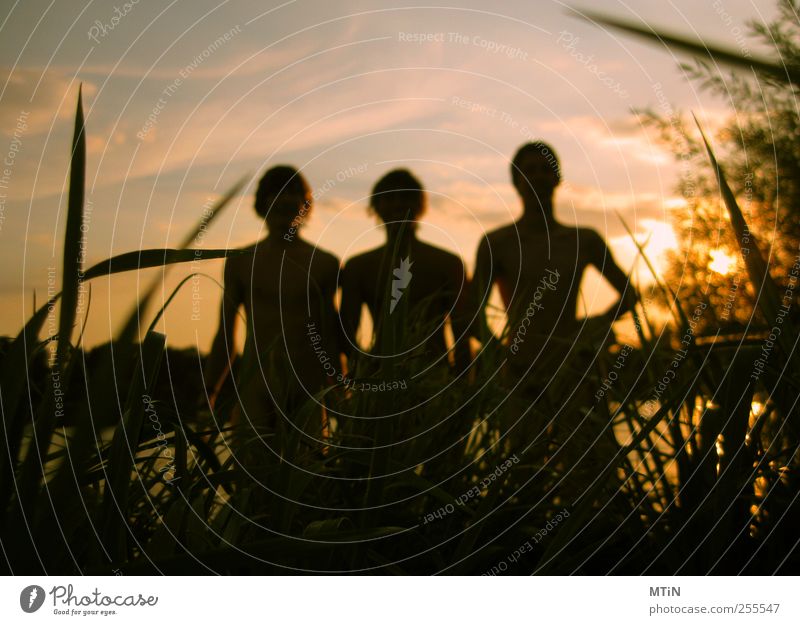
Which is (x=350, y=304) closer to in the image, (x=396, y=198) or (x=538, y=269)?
(x=538, y=269)

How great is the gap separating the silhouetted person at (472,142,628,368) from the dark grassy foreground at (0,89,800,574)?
75 mm

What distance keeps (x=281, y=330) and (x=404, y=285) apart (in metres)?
0.20

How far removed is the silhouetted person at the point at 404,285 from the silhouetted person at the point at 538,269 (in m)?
0.08

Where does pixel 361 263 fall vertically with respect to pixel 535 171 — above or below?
below

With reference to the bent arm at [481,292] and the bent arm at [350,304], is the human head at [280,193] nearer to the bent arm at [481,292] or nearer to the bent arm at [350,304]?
the bent arm at [350,304]

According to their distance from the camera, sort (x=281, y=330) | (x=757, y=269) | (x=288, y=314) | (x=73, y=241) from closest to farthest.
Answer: (x=73, y=241) < (x=757, y=269) < (x=281, y=330) < (x=288, y=314)

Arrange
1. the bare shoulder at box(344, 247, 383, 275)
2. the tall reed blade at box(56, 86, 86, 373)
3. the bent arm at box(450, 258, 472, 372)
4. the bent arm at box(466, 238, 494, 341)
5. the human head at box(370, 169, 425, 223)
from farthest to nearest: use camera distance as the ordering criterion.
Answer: the human head at box(370, 169, 425, 223) → the bare shoulder at box(344, 247, 383, 275) → the bent arm at box(450, 258, 472, 372) → the bent arm at box(466, 238, 494, 341) → the tall reed blade at box(56, 86, 86, 373)

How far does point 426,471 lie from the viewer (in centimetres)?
82

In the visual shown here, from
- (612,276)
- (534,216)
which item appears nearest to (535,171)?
(534,216)

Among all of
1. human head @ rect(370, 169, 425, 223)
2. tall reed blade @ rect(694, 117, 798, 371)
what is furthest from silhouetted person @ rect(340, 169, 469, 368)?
tall reed blade @ rect(694, 117, 798, 371)

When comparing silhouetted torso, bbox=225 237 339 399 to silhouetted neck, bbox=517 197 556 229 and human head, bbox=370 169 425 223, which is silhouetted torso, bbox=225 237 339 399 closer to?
human head, bbox=370 169 425 223

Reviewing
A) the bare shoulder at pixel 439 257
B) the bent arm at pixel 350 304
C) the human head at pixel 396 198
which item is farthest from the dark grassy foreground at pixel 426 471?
the human head at pixel 396 198

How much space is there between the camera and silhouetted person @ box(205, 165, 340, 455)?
70 centimetres
